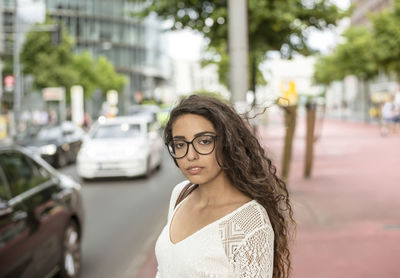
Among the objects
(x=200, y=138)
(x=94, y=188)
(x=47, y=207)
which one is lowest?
(x=94, y=188)

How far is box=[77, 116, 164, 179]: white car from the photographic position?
573 inches

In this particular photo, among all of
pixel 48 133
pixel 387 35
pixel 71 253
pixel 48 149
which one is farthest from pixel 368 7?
pixel 71 253

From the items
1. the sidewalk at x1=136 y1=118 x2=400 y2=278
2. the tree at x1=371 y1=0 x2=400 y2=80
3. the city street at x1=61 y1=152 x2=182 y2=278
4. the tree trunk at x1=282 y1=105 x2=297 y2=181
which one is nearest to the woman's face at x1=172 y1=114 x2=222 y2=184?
the sidewalk at x1=136 y1=118 x2=400 y2=278

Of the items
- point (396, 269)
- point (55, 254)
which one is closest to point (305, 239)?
point (396, 269)

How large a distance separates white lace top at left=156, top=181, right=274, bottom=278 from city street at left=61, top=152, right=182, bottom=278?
4.29 meters

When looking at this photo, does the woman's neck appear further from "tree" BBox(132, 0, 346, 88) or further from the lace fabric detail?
"tree" BBox(132, 0, 346, 88)

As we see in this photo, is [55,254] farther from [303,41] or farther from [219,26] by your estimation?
[303,41]

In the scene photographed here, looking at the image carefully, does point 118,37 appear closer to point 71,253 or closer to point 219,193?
point 71,253

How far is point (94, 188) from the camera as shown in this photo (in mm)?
13695

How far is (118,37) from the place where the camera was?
270 feet

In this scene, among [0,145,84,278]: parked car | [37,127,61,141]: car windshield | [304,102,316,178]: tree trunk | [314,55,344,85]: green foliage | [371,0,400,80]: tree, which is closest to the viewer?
[0,145,84,278]: parked car

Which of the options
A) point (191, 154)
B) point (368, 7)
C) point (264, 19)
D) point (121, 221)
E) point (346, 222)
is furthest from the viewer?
point (368, 7)

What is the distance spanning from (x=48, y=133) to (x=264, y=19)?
25.9 feet

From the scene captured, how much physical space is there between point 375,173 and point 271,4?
4932 millimetres
